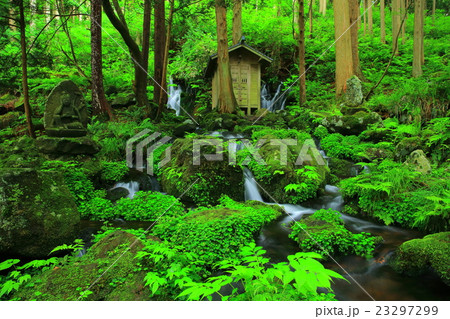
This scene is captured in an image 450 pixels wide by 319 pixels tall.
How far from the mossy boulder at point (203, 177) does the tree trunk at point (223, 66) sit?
23.8 feet

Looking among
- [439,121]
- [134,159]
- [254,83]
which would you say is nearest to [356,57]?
[254,83]

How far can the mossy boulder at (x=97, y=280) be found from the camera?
10.3 ft

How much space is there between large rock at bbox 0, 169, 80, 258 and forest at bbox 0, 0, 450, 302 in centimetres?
2

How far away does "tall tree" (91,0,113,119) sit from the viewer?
35.8 ft

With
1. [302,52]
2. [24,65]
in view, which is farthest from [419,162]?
[24,65]

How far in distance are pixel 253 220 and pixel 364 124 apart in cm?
805

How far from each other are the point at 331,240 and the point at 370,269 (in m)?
0.71

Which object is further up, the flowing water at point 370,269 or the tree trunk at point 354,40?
the tree trunk at point 354,40

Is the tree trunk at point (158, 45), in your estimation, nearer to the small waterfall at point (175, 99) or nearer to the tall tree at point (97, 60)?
the tall tree at point (97, 60)

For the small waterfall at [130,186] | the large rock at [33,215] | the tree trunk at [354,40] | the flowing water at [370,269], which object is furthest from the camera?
the tree trunk at [354,40]

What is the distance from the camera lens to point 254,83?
17234mm

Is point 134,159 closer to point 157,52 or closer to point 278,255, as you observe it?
point 278,255
